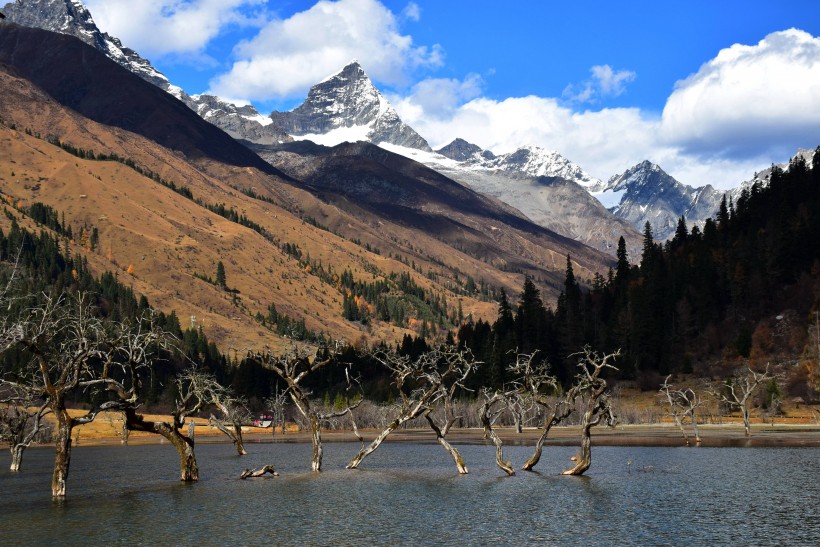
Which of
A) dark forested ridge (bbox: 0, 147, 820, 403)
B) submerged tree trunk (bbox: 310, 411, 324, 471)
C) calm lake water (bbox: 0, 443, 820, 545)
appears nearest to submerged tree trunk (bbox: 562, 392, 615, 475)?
calm lake water (bbox: 0, 443, 820, 545)

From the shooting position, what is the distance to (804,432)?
379 feet

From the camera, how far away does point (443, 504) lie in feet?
184

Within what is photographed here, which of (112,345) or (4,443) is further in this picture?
(4,443)

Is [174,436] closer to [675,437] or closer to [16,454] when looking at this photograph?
[16,454]

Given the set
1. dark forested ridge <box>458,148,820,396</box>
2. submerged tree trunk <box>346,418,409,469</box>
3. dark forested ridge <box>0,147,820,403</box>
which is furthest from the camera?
dark forested ridge <box>458,148,820,396</box>

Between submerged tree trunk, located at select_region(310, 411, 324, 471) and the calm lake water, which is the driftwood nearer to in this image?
the calm lake water

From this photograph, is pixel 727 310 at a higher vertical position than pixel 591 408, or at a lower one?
higher

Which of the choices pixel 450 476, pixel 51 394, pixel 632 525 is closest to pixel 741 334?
pixel 450 476

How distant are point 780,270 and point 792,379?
3386cm

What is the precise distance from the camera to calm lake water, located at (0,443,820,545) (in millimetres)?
44531

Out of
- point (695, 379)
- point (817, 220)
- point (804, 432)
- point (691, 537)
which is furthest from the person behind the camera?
point (817, 220)

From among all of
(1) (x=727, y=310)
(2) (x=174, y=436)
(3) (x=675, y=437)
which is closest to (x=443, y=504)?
(2) (x=174, y=436)

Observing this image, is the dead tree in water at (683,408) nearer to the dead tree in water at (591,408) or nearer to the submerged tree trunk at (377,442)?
the dead tree in water at (591,408)

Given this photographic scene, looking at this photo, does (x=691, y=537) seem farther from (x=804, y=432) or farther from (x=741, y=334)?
(x=741, y=334)
